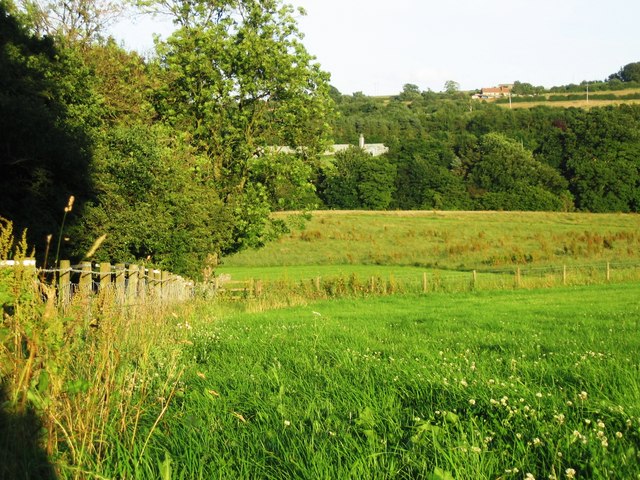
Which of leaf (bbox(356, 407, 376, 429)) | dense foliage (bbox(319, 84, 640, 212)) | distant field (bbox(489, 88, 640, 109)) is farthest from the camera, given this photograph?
distant field (bbox(489, 88, 640, 109))

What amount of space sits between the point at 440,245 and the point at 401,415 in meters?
59.1

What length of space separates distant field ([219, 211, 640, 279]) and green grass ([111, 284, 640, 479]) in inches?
1609

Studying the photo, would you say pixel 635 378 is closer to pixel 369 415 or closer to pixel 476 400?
pixel 476 400

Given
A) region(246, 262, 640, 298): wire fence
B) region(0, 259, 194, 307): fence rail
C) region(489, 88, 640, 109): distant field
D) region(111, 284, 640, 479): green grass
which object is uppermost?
region(489, 88, 640, 109): distant field

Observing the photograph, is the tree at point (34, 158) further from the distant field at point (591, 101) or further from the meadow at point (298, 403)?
the distant field at point (591, 101)

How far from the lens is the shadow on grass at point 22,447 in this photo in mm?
4449

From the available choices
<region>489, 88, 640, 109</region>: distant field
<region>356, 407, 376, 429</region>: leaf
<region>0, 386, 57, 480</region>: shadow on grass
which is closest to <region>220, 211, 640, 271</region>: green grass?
<region>356, 407, 376, 429</region>: leaf

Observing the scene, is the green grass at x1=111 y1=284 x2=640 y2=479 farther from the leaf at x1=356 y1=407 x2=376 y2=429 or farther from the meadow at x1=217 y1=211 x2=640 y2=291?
the meadow at x1=217 y1=211 x2=640 y2=291

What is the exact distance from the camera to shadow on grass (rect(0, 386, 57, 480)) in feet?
14.6

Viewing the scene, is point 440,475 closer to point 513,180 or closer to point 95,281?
point 95,281

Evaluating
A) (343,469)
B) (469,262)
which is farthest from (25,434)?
(469,262)

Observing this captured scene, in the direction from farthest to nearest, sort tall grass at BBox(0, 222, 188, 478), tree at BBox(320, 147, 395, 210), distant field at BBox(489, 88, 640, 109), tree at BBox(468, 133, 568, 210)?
distant field at BBox(489, 88, 640, 109) < tree at BBox(320, 147, 395, 210) < tree at BBox(468, 133, 568, 210) < tall grass at BBox(0, 222, 188, 478)

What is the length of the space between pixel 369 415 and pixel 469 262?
53257 millimetres

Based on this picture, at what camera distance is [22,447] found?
15.2 feet
